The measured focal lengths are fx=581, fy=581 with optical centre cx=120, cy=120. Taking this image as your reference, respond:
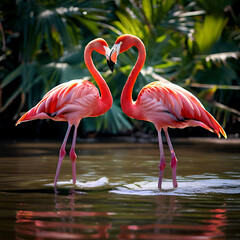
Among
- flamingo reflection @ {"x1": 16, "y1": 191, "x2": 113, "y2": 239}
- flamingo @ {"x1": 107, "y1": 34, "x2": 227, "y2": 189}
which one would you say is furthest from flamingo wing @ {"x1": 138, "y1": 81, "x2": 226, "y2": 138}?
flamingo reflection @ {"x1": 16, "y1": 191, "x2": 113, "y2": 239}

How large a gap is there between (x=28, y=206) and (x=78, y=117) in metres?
1.77

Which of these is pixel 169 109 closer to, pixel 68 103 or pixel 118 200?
pixel 68 103

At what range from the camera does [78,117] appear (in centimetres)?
602

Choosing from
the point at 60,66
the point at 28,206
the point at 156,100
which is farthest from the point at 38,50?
the point at 28,206

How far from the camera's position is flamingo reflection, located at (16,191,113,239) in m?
3.33

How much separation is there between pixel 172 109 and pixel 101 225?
7.48 feet

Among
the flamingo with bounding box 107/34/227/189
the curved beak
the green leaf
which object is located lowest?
the flamingo with bounding box 107/34/227/189

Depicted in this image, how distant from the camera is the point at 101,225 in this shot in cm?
362

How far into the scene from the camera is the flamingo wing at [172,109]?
568cm

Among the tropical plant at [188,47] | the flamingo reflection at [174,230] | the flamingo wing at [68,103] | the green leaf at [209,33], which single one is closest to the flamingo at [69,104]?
the flamingo wing at [68,103]

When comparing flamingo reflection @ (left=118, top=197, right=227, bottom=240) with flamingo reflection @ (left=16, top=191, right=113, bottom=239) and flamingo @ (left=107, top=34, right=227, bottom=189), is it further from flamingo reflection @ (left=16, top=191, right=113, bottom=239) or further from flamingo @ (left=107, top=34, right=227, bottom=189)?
flamingo @ (left=107, top=34, right=227, bottom=189)

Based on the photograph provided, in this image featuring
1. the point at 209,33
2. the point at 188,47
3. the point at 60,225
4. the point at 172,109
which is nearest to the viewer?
the point at 60,225

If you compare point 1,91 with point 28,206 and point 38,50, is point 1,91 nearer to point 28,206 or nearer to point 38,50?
point 38,50

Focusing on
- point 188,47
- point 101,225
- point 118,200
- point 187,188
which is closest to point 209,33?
point 188,47
